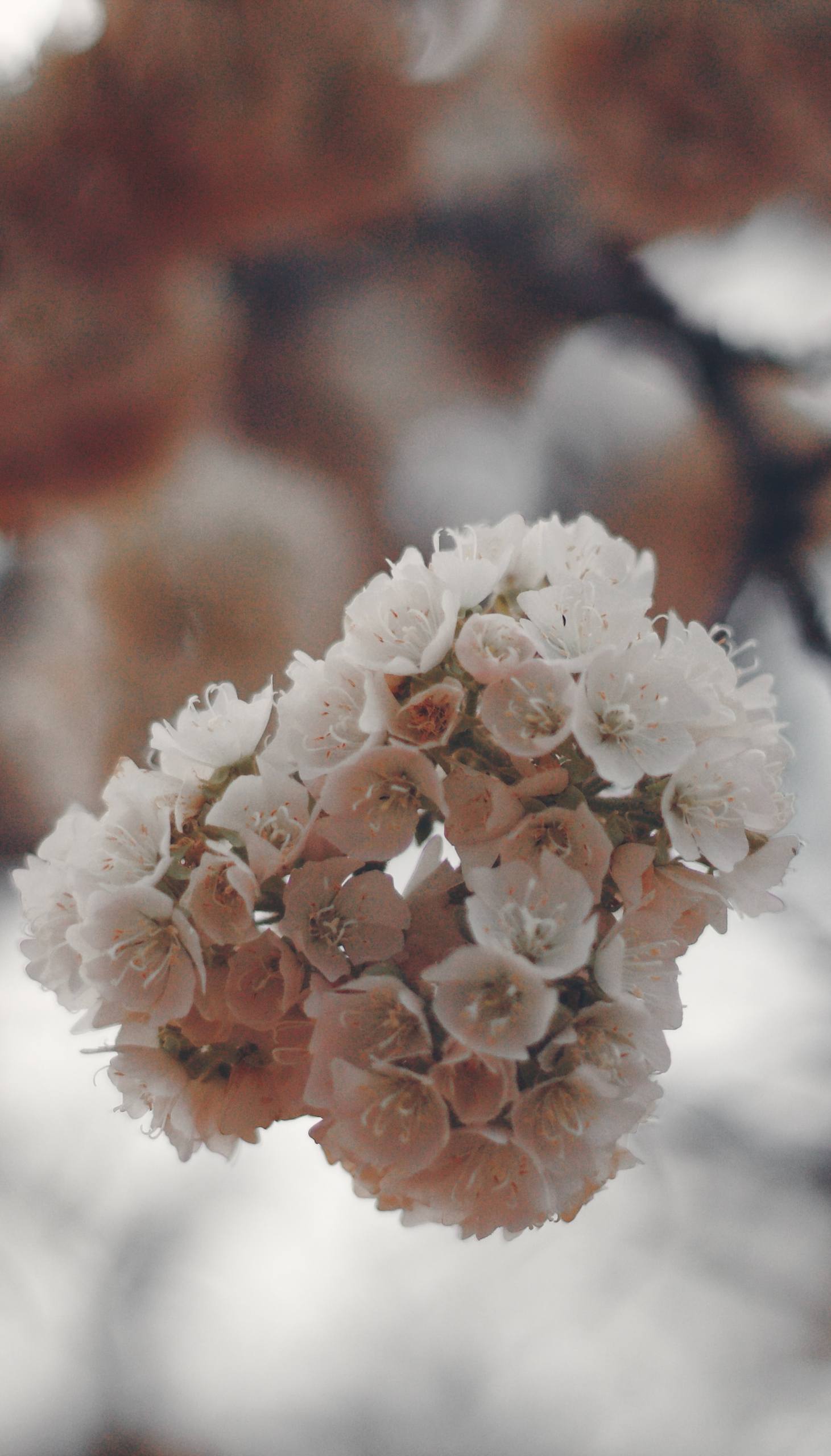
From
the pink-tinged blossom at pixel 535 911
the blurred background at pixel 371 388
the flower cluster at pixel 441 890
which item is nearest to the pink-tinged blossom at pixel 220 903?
the flower cluster at pixel 441 890

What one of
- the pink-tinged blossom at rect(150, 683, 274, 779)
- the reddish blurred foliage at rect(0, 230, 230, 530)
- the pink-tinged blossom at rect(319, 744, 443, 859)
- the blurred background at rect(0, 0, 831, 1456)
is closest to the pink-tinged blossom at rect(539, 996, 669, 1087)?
the pink-tinged blossom at rect(319, 744, 443, 859)

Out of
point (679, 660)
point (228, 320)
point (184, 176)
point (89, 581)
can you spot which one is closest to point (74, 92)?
point (184, 176)

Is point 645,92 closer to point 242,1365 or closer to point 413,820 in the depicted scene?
point 413,820

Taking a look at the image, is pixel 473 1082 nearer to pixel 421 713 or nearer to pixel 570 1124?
pixel 570 1124

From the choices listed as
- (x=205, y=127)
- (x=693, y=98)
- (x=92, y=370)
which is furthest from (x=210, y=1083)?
(x=693, y=98)

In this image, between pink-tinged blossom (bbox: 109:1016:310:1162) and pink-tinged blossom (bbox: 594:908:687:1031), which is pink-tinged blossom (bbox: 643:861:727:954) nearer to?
pink-tinged blossom (bbox: 594:908:687:1031)

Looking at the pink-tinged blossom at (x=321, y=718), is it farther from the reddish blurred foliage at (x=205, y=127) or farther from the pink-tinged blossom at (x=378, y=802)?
the reddish blurred foliage at (x=205, y=127)
